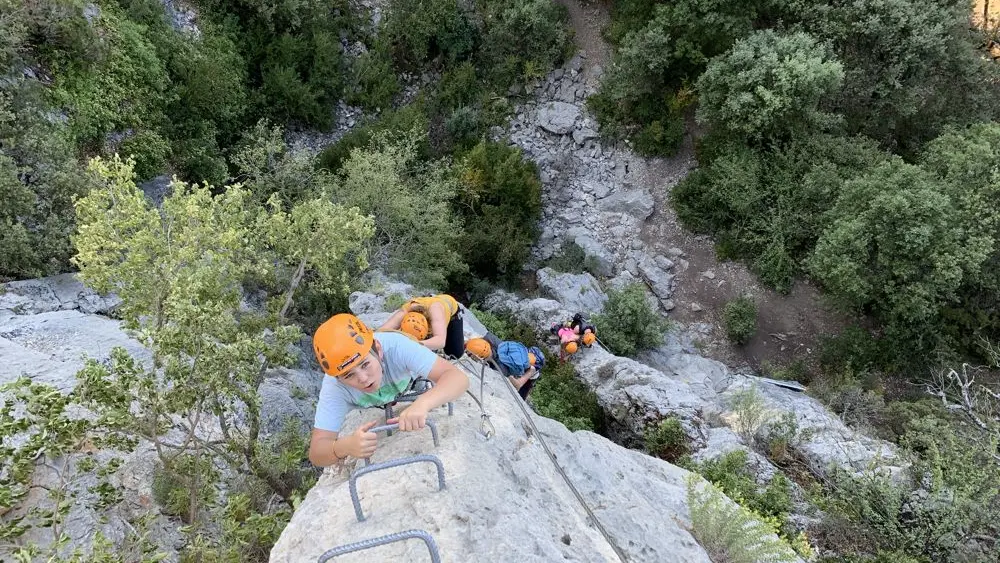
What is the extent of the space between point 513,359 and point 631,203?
12882 mm

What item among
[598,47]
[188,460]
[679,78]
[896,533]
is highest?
[598,47]

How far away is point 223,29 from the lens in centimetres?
1783

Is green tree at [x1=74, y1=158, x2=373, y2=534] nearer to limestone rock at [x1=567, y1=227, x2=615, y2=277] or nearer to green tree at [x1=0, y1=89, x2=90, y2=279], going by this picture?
green tree at [x1=0, y1=89, x2=90, y2=279]

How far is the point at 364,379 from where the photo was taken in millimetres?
4238

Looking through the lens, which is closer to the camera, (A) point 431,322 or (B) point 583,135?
(A) point 431,322

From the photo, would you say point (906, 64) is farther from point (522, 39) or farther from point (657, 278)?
point (522, 39)

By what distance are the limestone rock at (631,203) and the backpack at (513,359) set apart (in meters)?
12.6

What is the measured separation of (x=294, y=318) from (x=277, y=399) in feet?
12.9

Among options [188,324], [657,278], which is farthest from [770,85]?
[188,324]

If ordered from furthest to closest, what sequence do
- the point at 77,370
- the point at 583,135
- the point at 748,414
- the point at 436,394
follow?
the point at 583,135 < the point at 748,414 < the point at 77,370 < the point at 436,394

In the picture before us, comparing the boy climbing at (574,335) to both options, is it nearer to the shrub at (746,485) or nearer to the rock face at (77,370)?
the shrub at (746,485)

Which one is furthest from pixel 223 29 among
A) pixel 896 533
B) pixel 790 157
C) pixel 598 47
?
pixel 896 533

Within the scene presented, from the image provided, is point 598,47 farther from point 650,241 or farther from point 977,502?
point 977,502

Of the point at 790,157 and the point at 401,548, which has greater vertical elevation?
the point at 790,157
